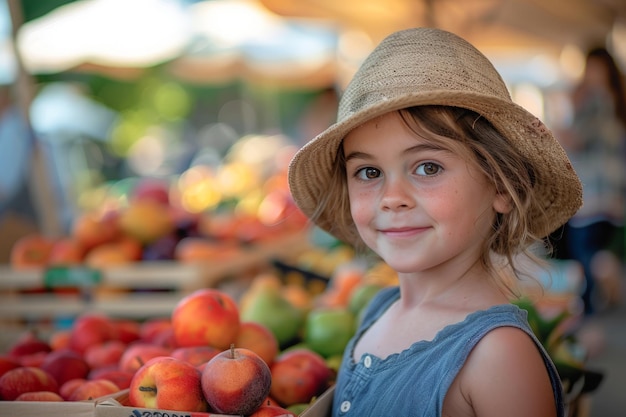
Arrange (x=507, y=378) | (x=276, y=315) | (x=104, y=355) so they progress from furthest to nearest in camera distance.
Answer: (x=276, y=315) → (x=104, y=355) → (x=507, y=378)

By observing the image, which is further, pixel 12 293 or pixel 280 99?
pixel 280 99

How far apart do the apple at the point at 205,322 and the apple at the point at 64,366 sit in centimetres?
29

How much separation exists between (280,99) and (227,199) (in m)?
8.67

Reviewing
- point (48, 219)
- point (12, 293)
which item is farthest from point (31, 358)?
point (48, 219)

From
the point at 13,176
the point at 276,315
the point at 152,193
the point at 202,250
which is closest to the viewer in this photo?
the point at 276,315

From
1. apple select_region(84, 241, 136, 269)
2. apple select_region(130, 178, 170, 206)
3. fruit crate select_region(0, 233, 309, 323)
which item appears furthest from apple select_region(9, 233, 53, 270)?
apple select_region(130, 178, 170, 206)

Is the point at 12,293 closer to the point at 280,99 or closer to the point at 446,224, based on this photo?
the point at 446,224

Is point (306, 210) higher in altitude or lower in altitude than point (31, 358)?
higher

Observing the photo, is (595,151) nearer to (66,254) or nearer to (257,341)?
(66,254)

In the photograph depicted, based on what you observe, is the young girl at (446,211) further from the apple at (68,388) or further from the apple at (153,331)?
the apple at (153,331)

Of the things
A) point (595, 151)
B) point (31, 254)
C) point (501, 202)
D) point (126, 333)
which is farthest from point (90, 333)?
point (595, 151)

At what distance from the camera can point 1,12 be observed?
15.0 ft

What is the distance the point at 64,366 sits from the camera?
201cm

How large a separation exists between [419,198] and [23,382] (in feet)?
3.65
